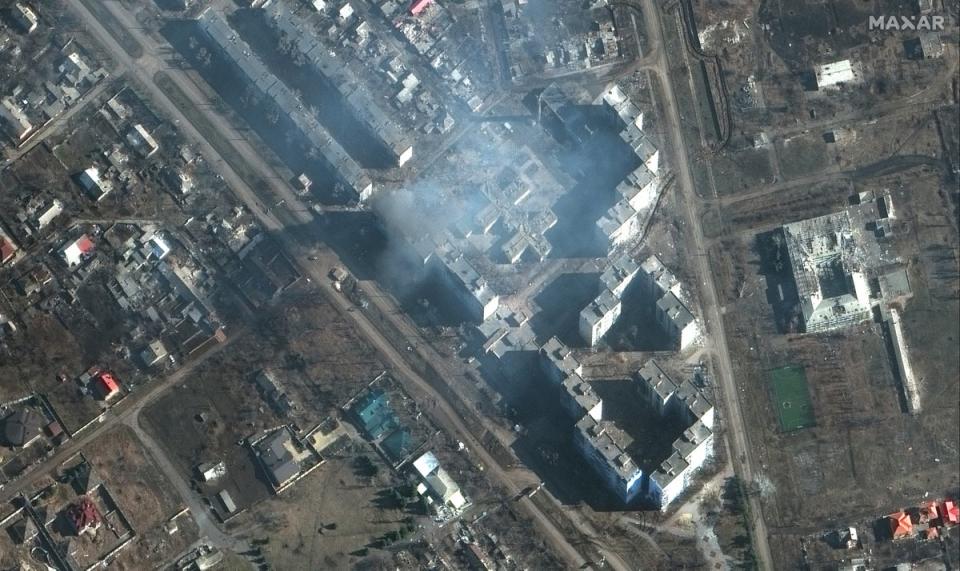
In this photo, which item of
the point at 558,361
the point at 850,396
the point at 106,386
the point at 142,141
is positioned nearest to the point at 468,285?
the point at 558,361

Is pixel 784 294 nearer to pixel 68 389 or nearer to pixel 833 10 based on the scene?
pixel 833 10

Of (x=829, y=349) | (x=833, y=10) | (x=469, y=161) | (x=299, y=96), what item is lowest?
(x=829, y=349)

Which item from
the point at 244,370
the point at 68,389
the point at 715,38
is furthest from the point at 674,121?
the point at 68,389

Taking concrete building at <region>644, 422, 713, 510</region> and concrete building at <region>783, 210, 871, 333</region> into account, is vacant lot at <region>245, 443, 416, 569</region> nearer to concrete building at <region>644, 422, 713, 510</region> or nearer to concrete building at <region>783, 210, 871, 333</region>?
concrete building at <region>644, 422, 713, 510</region>

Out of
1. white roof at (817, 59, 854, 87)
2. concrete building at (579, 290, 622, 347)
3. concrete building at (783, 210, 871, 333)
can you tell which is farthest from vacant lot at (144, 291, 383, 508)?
white roof at (817, 59, 854, 87)

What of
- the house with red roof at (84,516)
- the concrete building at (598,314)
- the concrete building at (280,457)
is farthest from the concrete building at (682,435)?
the house with red roof at (84,516)

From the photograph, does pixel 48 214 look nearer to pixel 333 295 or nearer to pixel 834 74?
pixel 333 295
